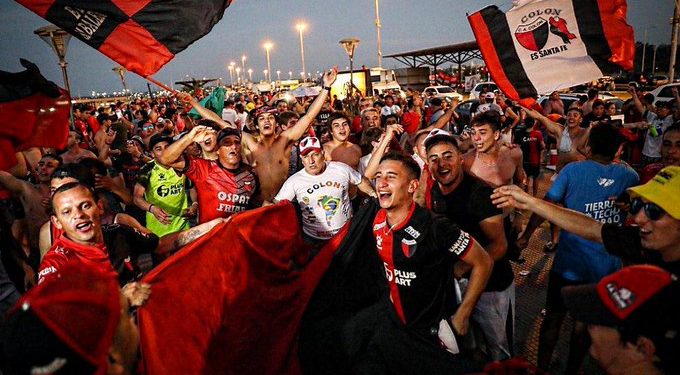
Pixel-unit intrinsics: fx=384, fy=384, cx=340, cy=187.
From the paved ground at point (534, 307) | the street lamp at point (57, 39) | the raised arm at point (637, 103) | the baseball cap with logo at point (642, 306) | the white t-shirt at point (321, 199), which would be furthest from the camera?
the raised arm at point (637, 103)

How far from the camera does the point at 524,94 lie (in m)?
4.52

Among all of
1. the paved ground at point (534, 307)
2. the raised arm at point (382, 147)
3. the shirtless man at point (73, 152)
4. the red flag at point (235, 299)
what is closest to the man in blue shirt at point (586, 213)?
the paved ground at point (534, 307)

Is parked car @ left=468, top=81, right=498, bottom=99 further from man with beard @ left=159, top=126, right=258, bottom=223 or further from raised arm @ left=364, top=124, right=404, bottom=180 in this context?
man with beard @ left=159, top=126, right=258, bottom=223

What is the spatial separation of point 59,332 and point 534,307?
4615 millimetres

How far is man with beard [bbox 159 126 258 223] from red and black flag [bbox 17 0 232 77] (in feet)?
3.43

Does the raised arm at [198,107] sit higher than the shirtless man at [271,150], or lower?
higher

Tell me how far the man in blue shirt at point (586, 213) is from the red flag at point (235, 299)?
78.8 inches

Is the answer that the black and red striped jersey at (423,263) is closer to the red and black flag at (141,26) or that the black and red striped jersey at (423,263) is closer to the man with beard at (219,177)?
the man with beard at (219,177)

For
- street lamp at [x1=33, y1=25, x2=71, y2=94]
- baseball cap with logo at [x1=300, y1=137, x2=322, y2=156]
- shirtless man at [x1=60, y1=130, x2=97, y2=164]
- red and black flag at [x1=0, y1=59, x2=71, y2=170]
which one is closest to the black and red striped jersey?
baseball cap with logo at [x1=300, y1=137, x2=322, y2=156]

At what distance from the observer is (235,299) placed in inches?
118

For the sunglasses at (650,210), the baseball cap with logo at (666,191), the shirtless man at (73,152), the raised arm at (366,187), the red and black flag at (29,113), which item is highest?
the red and black flag at (29,113)

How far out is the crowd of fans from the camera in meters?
1.35

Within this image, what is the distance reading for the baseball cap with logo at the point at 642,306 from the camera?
124cm

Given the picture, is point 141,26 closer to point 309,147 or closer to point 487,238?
point 309,147
